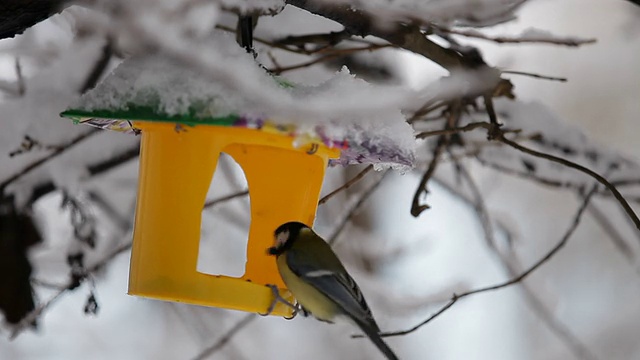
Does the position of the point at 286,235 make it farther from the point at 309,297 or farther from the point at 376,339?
the point at 376,339

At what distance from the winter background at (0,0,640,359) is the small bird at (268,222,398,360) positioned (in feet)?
0.92

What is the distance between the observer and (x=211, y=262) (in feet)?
11.1

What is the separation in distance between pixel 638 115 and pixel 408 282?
6.54 feet

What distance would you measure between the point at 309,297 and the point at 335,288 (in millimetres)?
42

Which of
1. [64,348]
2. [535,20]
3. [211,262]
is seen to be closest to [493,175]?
[535,20]

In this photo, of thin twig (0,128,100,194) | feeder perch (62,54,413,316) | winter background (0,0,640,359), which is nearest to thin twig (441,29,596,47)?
winter background (0,0,640,359)

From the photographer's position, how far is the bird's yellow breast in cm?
129

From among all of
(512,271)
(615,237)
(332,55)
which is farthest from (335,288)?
→ (512,271)

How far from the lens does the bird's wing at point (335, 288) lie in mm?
1277

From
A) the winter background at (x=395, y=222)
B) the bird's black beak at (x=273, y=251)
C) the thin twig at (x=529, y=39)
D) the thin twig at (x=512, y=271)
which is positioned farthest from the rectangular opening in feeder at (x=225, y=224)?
the bird's black beak at (x=273, y=251)

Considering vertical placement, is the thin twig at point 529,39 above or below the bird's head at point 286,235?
above

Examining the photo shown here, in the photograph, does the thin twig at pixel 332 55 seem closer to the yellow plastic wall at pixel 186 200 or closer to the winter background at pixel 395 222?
the winter background at pixel 395 222

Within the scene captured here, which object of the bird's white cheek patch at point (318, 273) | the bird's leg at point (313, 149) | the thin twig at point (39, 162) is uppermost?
the bird's leg at point (313, 149)

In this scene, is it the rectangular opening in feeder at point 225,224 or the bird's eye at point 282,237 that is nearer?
the bird's eye at point 282,237
